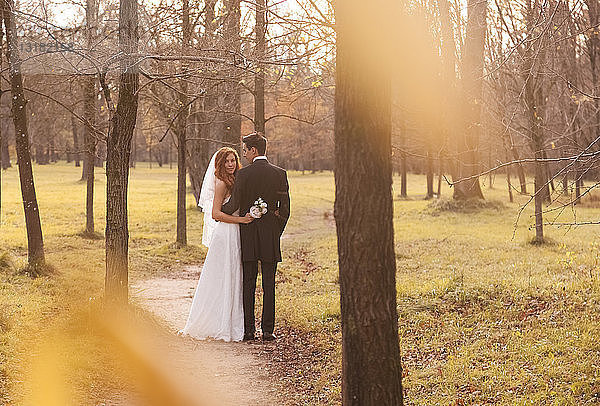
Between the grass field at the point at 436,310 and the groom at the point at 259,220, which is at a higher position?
the groom at the point at 259,220

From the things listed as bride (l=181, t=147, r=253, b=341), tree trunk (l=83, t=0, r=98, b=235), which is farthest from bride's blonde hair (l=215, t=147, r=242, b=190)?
tree trunk (l=83, t=0, r=98, b=235)

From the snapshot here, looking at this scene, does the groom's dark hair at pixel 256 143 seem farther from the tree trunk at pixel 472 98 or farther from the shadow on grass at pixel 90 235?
the shadow on grass at pixel 90 235

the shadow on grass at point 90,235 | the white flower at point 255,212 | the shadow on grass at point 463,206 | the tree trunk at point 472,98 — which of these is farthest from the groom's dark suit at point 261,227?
the shadow on grass at point 463,206

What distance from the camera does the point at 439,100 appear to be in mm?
24938

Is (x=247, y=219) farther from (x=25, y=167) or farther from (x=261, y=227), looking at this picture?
(x=25, y=167)

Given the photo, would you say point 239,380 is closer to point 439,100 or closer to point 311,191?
point 439,100

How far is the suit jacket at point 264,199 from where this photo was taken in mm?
8250

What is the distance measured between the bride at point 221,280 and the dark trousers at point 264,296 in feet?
0.31

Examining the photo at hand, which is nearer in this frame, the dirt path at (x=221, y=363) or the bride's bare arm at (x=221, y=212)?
the dirt path at (x=221, y=363)

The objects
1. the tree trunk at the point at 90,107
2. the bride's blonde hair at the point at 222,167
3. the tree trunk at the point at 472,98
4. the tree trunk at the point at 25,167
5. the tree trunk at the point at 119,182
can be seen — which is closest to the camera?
the tree trunk at the point at 119,182

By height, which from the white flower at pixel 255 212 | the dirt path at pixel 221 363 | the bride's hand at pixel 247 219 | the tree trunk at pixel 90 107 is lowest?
the dirt path at pixel 221 363

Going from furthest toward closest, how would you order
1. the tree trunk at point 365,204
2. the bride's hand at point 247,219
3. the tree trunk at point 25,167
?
the tree trunk at point 25,167, the bride's hand at point 247,219, the tree trunk at point 365,204

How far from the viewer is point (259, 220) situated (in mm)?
8297

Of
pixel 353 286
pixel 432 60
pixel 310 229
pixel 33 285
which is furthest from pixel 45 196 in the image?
pixel 353 286
